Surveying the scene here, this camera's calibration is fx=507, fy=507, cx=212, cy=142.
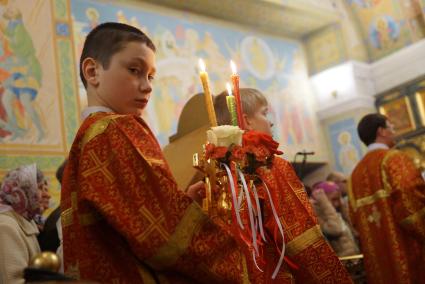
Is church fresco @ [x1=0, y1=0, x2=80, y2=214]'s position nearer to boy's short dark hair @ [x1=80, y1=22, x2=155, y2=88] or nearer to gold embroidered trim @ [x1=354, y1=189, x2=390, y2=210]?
gold embroidered trim @ [x1=354, y1=189, x2=390, y2=210]

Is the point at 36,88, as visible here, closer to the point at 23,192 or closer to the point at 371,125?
the point at 23,192

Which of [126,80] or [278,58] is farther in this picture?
[278,58]

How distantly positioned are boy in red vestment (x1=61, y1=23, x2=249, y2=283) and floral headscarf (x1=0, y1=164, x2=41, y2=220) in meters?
1.74

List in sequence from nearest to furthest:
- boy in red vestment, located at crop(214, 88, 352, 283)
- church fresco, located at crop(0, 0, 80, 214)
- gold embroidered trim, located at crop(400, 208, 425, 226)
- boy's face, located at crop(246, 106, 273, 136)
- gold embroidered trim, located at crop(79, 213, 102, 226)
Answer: gold embroidered trim, located at crop(79, 213, 102, 226) < boy in red vestment, located at crop(214, 88, 352, 283) < boy's face, located at crop(246, 106, 273, 136) < gold embroidered trim, located at crop(400, 208, 425, 226) < church fresco, located at crop(0, 0, 80, 214)

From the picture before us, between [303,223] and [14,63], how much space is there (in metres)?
5.10

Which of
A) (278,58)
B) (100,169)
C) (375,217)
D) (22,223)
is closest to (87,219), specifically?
(100,169)

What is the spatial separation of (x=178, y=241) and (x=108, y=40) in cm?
80

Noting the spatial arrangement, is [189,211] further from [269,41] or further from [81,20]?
[269,41]

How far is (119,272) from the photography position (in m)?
1.57

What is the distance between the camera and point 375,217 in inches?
173

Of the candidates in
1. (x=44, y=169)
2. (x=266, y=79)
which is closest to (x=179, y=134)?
(x=44, y=169)

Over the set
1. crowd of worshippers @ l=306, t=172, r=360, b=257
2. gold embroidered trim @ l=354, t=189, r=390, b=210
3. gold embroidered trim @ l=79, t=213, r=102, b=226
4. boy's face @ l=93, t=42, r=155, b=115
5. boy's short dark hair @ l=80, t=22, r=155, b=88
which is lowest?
crowd of worshippers @ l=306, t=172, r=360, b=257

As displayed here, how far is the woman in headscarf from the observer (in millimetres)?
2842

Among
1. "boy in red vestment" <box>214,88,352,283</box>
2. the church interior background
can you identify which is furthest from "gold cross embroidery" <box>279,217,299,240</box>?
the church interior background
